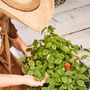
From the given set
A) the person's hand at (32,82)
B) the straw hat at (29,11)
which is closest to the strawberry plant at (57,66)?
the person's hand at (32,82)

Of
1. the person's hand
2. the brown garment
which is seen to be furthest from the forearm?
the brown garment

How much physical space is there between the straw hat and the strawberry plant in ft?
0.38

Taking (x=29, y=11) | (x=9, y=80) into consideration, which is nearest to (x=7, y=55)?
(x=9, y=80)

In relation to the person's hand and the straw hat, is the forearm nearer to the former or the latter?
the person's hand

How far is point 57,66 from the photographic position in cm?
104

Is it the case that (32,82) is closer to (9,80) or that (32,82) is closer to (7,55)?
(9,80)

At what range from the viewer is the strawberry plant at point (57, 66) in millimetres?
1007

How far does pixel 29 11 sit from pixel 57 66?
0.77 ft

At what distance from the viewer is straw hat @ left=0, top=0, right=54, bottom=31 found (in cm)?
91

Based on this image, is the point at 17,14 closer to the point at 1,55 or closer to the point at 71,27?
the point at 1,55

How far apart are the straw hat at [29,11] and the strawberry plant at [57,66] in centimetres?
12

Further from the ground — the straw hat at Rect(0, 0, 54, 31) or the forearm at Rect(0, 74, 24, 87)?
the straw hat at Rect(0, 0, 54, 31)

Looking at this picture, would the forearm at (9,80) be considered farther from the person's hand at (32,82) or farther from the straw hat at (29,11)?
the straw hat at (29,11)

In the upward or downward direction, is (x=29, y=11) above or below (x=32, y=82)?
above
